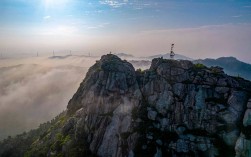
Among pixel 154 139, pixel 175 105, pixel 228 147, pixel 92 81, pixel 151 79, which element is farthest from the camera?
pixel 92 81

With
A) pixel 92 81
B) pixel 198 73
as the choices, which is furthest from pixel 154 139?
pixel 92 81

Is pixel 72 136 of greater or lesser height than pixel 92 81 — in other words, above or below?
below

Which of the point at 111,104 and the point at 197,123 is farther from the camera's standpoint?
the point at 111,104

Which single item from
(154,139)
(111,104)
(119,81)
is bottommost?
(154,139)

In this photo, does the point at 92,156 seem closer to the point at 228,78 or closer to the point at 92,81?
the point at 92,81

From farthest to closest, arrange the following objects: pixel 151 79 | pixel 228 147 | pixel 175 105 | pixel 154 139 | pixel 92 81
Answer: pixel 92 81 → pixel 151 79 → pixel 175 105 → pixel 154 139 → pixel 228 147

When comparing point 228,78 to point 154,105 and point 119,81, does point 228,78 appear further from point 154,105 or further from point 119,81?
point 119,81

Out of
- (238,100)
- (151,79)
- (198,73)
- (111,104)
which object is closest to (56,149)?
(111,104)
